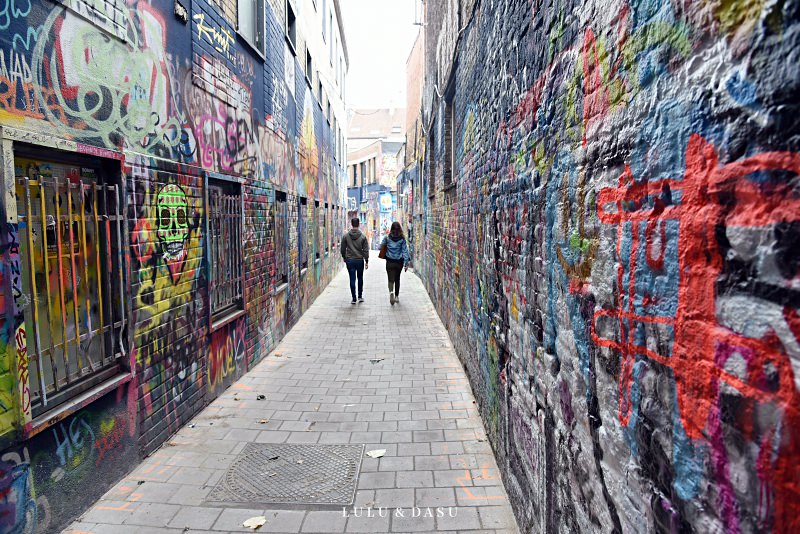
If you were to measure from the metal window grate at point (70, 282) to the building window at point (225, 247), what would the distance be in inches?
62.6

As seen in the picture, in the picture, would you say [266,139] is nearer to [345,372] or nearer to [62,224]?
[345,372]

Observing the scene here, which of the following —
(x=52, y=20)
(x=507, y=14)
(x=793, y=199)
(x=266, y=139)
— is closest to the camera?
(x=793, y=199)

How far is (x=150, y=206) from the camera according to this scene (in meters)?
4.18

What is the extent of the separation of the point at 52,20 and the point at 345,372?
15.0 ft

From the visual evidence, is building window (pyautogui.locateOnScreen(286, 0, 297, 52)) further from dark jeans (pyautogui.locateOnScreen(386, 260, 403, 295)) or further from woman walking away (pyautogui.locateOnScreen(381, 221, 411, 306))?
dark jeans (pyautogui.locateOnScreen(386, 260, 403, 295))

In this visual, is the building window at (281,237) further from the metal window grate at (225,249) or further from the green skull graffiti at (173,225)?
the green skull graffiti at (173,225)

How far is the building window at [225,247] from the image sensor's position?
5566 millimetres

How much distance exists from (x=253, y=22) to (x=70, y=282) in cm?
523

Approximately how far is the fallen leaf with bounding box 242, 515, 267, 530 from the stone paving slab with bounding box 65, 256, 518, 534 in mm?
42

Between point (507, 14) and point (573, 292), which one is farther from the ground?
point (507, 14)

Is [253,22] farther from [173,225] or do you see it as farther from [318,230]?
[318,230]

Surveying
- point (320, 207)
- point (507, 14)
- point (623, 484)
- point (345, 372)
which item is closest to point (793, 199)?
point (623, 484)

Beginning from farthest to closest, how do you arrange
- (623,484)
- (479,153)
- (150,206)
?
(479,153) < (150,206) < (623,484)

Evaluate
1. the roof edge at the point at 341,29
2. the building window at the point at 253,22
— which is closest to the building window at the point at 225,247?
the building window at the point at 253,22
